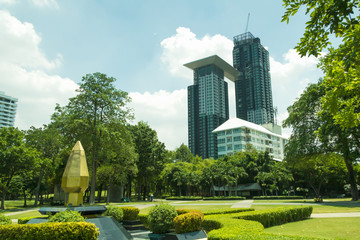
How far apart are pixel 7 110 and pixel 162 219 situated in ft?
671

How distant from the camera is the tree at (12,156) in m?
31.8

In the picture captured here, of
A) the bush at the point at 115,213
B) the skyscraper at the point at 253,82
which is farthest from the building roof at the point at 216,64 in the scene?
the bush at the point at 115,213

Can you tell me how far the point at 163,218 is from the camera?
11.9 m

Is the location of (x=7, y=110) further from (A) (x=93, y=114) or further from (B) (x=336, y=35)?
(B) (x=336, y=35)

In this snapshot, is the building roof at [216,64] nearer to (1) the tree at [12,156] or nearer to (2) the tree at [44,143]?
(2) the tree at [44,143]

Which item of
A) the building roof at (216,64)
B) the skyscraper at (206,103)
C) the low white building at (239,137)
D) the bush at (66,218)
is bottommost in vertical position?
the bush at (66,218)

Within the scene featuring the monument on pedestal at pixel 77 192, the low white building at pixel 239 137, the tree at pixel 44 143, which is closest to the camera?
the monument on pedestal at pixel 77 192

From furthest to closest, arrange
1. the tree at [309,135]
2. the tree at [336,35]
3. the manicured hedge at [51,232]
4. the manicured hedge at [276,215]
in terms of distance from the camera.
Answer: the tree at [309,135] → the manicured hedge at [276,215] → the manicured hedge at [51,232] → the tree at [336,35]

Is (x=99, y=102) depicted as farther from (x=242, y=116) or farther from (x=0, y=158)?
(x=242, y=116)

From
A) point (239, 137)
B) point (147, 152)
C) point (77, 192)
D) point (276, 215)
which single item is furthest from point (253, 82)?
point (77, 192)

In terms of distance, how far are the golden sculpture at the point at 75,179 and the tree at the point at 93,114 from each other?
1950 cm

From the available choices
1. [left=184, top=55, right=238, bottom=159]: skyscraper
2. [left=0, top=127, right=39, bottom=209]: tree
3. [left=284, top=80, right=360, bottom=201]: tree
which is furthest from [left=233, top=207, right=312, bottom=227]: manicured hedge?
[left=184, top=55, right=238, bottom=159]: skyscraper

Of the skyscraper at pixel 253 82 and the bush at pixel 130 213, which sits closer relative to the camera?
the bush at pixel 130 213

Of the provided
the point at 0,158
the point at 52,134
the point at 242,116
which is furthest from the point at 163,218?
the point at 242,116
